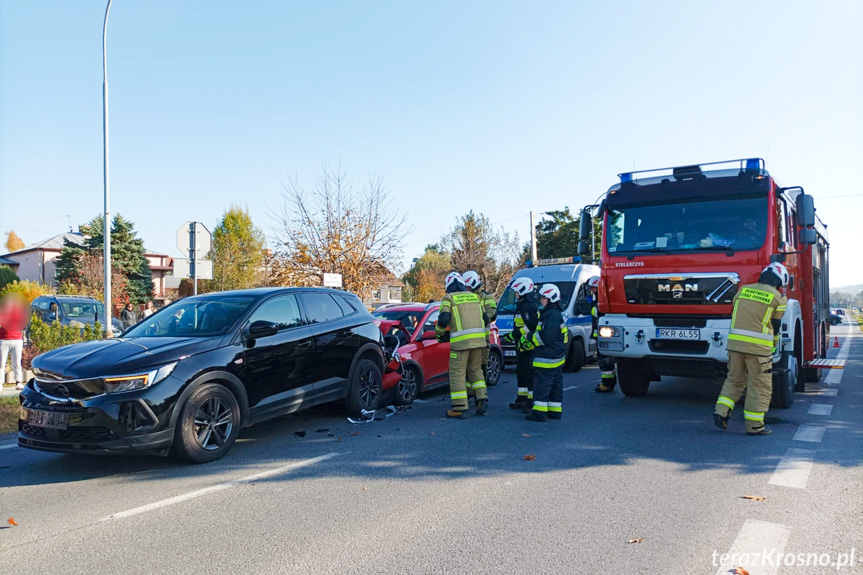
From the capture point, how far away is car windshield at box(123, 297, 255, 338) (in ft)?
21.7

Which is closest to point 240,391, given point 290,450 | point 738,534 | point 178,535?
point 290,450

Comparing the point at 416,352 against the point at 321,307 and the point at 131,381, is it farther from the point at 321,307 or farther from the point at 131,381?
the point at 131,381

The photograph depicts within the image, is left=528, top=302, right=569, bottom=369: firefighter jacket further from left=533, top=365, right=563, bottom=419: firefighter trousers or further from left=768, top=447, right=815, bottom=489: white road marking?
left=768, top=447, right=815, bottom=489: white road marking

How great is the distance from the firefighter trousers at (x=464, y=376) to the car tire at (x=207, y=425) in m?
3.04

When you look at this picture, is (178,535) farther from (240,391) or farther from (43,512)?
(240,391)

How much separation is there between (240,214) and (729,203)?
43869mm

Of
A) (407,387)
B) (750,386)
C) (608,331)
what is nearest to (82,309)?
(407,387)

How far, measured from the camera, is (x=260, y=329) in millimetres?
6492

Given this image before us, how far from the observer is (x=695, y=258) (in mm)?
8406

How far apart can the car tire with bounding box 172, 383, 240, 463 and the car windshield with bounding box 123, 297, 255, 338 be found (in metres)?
0.69

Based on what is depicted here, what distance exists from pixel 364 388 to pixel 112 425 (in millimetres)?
3445

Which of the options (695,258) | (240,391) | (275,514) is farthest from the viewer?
(695,258)

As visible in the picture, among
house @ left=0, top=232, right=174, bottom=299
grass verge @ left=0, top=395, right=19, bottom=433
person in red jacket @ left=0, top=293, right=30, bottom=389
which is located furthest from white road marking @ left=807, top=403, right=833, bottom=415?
house @ left=0, top=232, right=174, bottom=299

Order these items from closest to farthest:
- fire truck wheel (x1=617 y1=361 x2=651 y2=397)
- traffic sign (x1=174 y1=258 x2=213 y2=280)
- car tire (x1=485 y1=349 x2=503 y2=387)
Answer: fire truck wheel (x1=617 y1=361 x2=651 y2=397) < car tire (x1=485 y1=349 x2=503 y2=387) < traffic sign (x1=174 y1=258 x2=213 y2=280)
